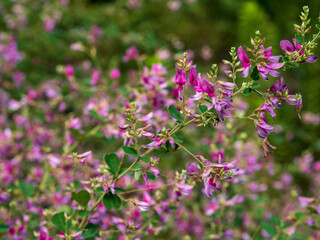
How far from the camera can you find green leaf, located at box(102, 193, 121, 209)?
3.04 ft

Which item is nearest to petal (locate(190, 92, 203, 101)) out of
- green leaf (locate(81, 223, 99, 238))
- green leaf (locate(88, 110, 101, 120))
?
green leaf (locate(81, 223, 99, 238))

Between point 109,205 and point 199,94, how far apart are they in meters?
0.41

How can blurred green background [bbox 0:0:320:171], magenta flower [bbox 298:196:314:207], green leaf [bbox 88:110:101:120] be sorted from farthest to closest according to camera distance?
1. blurred green background [bbox 0:0:320:171]
2. green leaf [bbox 88:110:101:120]
3. magenta flower [bbox 298:196:314:207]

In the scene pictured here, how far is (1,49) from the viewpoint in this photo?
8.23 ft

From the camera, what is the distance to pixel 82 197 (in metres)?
0.98

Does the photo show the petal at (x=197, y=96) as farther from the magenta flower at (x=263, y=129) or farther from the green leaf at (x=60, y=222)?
the green leaf at (x=60, y=222)

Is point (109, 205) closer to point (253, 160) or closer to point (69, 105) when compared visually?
point (253, 160)

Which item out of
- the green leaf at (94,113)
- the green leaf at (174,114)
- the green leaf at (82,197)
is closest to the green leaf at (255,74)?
the green leaf at (174,114)

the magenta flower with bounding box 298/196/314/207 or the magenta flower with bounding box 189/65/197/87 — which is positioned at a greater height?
the magenta flower with bounding box 189/65/197/87

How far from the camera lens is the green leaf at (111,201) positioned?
3.04 feet

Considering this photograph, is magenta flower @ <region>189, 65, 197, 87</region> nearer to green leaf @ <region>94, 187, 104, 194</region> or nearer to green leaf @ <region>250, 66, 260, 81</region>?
green leaf @ <region>250, 66, 260, 81</region>

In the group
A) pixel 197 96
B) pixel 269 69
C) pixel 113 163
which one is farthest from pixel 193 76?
pixel 113 163

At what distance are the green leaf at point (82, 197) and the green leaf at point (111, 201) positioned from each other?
72 mm

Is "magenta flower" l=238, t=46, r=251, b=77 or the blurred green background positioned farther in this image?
the blurred green background
